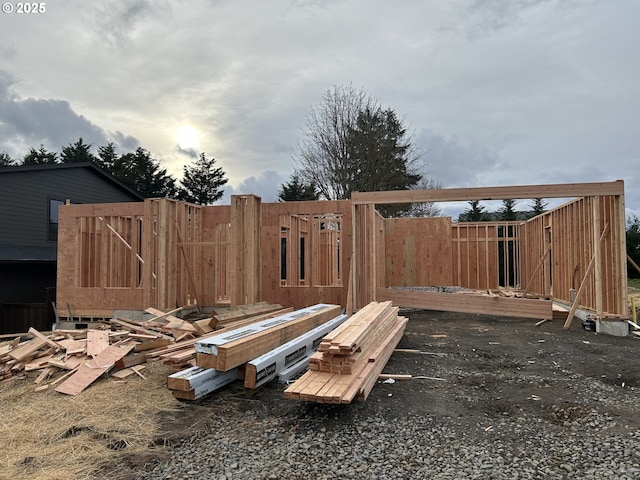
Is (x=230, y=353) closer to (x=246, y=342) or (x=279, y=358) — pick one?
(x=246, y=342)

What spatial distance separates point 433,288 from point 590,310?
6.61 metres

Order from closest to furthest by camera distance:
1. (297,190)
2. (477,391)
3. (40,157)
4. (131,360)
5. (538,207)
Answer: (477,391)
(131,360)
(538,207)
(297,190)
(40,157)

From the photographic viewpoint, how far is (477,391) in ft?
16.3

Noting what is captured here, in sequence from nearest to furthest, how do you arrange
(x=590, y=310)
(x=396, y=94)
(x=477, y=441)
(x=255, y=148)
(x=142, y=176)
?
(x=477, y=441) < (x=590, y=310) < (x=255, y=148) < (x=396, y=94) < (x=142, y=176)

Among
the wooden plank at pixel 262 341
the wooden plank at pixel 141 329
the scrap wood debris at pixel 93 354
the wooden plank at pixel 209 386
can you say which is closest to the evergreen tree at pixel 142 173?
the wooden plank at pixel 141 329

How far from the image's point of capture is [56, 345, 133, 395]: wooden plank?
541cm

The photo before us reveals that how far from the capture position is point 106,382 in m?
5.68

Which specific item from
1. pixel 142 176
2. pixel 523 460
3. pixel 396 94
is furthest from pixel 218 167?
pixel 523 460

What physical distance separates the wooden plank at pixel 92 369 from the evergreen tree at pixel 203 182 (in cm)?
2804

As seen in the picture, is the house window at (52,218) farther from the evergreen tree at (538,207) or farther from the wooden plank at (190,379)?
the evergreen tree at (538,207)

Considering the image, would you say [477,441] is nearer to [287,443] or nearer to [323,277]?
[287,443]

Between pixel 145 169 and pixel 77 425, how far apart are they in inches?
1187

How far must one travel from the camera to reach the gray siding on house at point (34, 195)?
14.3m
